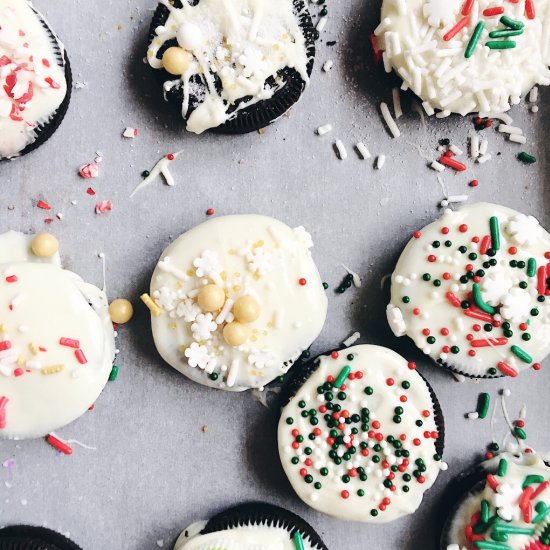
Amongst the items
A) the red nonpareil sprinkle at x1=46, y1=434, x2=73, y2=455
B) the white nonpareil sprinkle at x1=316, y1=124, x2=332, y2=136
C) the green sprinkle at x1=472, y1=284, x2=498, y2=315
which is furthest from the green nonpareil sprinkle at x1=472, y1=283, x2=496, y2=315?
Answer: the red nonpareil sprinkle at x1=46, y1=434, x2=73, y2=455

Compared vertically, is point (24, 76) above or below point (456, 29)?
above

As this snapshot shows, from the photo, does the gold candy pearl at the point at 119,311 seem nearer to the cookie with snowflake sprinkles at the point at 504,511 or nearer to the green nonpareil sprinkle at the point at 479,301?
the green nonpareil sprinkle at the point at 479,301

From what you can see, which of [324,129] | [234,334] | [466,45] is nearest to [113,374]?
[234,334]

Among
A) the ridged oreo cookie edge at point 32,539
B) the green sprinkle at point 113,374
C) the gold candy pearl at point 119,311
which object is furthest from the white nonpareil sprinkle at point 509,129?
the ridged oreo cookie edge at point 32,539

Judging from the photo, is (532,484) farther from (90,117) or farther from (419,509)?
(90,117)

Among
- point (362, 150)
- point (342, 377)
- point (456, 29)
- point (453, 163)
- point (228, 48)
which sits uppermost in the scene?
point (228, 48)

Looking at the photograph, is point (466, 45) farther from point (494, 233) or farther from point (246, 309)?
point (246, 309)
